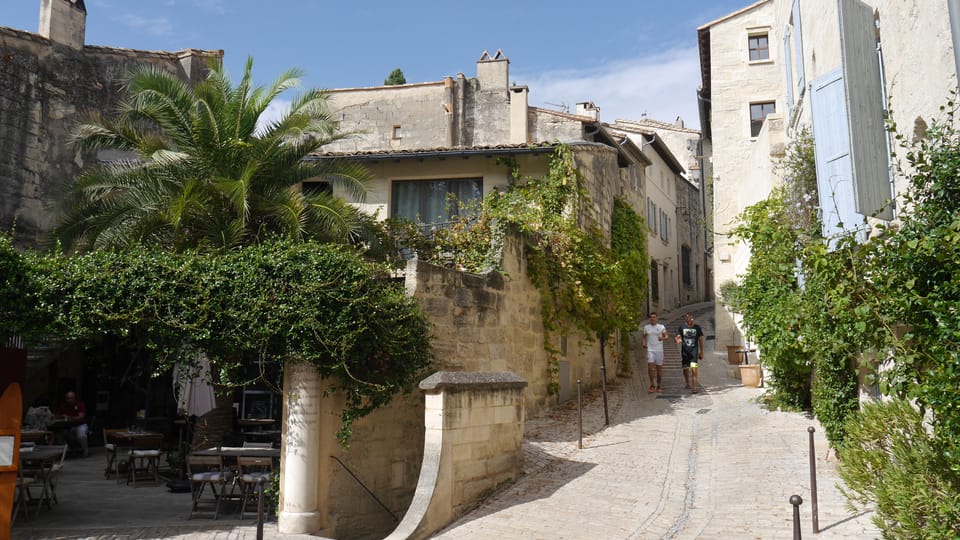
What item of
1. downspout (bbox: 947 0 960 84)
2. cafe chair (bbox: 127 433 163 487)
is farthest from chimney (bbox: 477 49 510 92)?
downspout (bbox: 947 0 960 84)

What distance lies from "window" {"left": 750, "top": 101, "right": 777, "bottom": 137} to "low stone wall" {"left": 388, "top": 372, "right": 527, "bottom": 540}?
56.3 ft

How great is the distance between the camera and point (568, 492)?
Answer: 9.45m

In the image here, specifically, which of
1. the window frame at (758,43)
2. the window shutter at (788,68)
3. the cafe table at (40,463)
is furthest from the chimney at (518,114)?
the cafe table at (40,463)

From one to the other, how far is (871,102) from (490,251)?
21.6 ft

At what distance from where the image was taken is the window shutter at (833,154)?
866 cm

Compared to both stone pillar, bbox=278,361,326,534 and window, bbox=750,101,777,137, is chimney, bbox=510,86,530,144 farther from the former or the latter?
stone pillar, bbox=278,361,326,534

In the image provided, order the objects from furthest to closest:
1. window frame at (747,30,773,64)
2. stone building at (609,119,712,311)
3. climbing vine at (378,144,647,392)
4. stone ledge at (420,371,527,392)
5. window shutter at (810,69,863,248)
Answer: stone building at (609,119,712,311)
window frame at (747,30,773,64)
climbing vine at (378,144,647,392)
stone ledge at (420,371,527,392)
window shutter at (810,69,863,248)

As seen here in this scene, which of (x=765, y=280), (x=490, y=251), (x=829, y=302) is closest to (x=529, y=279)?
(x=490, y=251)

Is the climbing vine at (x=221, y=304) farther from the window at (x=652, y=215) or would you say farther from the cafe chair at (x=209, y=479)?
the window at (x=652, y=215)

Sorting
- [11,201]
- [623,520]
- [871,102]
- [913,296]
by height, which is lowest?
[623,520]

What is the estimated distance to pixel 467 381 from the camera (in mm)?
9148

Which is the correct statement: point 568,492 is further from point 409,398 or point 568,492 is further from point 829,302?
point 829,302

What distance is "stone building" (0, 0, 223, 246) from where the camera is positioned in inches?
727

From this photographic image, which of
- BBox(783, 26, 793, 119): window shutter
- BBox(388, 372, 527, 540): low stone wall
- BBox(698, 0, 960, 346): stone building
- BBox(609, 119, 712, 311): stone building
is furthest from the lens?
BBox(609, 119, 712, 311): stone building
